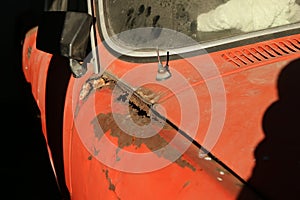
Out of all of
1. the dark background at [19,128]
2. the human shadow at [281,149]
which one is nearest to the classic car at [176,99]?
the human shadow at [281,149]

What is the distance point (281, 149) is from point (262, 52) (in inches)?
27.8

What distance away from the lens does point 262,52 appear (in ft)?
6.81

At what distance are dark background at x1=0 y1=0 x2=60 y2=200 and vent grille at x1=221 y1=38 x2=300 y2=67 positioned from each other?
2236 millimetres

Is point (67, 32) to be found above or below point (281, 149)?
above

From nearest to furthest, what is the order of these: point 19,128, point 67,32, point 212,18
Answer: point 67,32 → point 212,18 → point 19,128

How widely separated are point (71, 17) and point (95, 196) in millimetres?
854

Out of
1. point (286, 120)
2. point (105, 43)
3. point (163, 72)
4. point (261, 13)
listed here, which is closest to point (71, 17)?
point (105, 43)

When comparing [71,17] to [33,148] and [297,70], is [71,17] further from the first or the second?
[33,148]

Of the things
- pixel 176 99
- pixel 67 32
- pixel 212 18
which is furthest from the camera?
pixel 212 18

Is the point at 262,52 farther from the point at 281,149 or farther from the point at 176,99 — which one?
the point at 281,149

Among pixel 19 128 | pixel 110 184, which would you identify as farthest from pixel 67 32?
pixel 19 128

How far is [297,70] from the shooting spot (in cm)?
190

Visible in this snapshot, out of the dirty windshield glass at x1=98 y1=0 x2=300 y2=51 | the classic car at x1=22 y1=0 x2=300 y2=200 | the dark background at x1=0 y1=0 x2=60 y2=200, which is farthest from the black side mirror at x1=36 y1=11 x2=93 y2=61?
the dark background at x1=0 y1=0 x2=60 y2=200

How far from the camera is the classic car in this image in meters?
1.48
